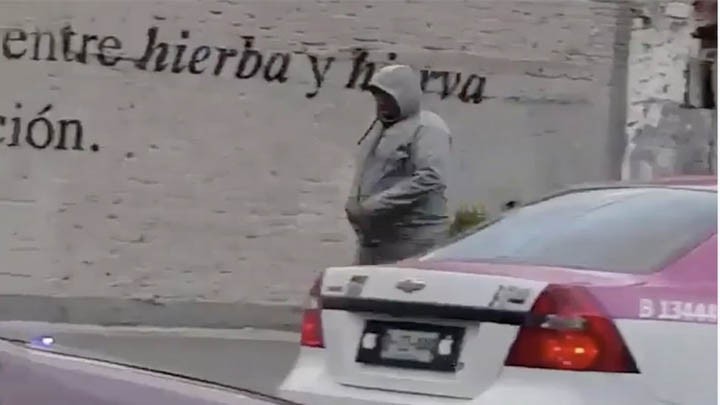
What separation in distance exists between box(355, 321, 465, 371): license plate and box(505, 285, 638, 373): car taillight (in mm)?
234

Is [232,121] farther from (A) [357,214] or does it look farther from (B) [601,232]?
(B) [601,232]

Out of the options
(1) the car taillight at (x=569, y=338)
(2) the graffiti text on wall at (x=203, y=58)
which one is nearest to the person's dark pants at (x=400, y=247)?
(1) the car taillight at (x=569, y=338)

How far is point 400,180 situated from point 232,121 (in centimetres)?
463

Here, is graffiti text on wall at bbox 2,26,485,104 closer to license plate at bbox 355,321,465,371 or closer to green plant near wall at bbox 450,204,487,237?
green plant near wall at bbox 450,204,487,237

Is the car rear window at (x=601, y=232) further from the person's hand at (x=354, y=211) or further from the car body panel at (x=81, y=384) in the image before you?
the car body panel at (x=81, y=384)

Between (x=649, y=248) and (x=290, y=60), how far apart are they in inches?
297

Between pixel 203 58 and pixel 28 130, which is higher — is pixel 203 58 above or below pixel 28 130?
above

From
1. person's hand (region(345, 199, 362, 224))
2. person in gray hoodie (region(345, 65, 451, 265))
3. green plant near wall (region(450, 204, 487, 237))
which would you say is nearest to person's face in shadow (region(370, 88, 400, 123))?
person in gray hoodie (region(345, 65, 451, 265))

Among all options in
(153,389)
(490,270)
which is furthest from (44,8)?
(153,389)

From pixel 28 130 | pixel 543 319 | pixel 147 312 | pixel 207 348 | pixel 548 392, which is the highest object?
pixel 28 130

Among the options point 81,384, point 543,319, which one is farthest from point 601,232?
point 81,384

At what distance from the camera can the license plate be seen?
5.65 metres

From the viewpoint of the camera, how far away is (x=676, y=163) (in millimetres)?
14023

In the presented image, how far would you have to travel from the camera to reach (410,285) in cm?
576
